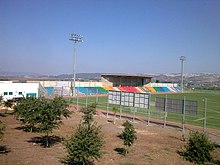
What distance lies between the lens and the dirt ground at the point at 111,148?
15766 mm

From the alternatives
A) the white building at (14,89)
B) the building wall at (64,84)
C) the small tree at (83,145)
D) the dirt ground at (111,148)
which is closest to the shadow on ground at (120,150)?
the dirt ground at (111,148)

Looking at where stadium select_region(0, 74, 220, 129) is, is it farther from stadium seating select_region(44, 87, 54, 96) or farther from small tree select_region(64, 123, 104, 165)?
small tree select_region(64, 123, 104, 165)

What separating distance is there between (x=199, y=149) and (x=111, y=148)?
21.4ft

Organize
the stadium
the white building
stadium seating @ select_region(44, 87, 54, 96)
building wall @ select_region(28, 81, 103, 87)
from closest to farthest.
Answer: the stadium
the white building
stadium seating @ select_region(44, 87, 54, 96)
building wall @ select_region(28, 81, 103, 87)

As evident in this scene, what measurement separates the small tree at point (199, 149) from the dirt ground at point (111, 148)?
0.63m

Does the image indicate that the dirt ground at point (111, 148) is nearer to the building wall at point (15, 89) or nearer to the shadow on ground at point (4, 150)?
the shadow on ground at point (4, 150)

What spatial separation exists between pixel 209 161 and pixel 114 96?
16962mm

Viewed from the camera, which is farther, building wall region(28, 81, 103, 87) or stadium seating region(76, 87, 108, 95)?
stadium seating region(76, 87, 108, 95)

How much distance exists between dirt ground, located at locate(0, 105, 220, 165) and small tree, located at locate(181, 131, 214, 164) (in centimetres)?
63

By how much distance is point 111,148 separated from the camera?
19.3m

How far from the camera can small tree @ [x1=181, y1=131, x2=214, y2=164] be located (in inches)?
653

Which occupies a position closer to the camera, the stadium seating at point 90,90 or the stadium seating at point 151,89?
the stadium seating at point 90,90

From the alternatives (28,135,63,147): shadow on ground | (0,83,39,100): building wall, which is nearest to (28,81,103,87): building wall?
(0,83,39,100): building wall

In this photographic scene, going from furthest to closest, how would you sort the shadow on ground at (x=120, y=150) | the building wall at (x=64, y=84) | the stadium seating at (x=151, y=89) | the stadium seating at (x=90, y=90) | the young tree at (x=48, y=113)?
the stadium seating at (x=151, y=89), the stadium seating at (x=90, y=90), the building wall at (x=64, y=84), the young tree at (x=48, y=113), the shadow on ground at (x=120, y=150)
